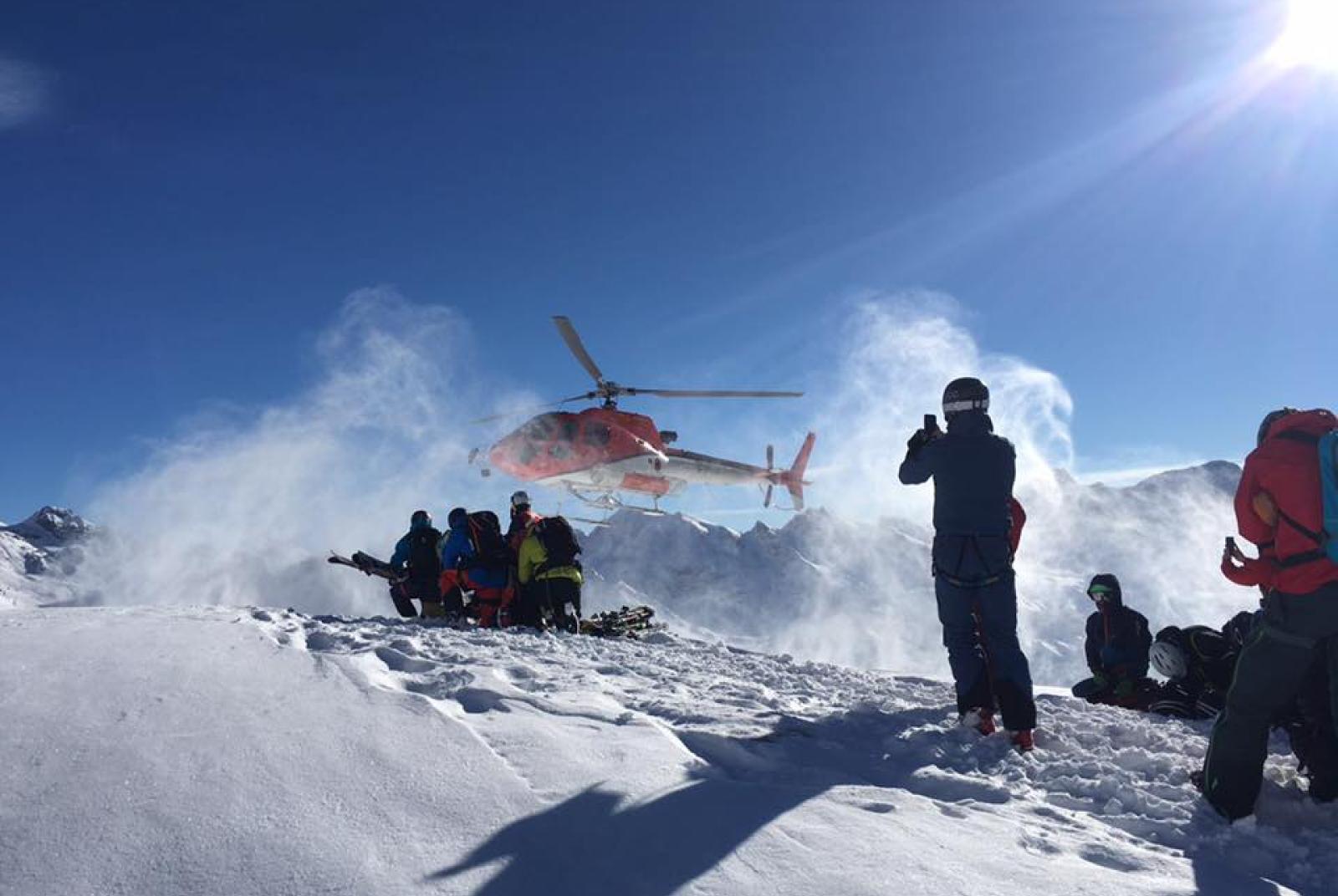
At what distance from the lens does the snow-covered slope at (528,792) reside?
6.92 ft

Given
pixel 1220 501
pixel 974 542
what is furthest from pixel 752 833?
pixel 1220 501

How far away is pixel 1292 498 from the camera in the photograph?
135 inches

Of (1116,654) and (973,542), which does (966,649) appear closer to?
(973,542)

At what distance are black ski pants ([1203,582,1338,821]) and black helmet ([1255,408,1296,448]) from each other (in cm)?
74

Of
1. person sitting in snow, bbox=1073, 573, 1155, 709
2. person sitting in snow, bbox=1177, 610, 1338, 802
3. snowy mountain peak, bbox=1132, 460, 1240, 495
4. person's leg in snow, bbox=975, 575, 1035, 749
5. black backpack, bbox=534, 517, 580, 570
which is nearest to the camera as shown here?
person's leg in snow, bbox=975, 575, 1035, 749

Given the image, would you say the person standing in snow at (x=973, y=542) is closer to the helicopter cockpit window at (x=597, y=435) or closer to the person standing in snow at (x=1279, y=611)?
the person standing in snow at (x=1279, y=611)

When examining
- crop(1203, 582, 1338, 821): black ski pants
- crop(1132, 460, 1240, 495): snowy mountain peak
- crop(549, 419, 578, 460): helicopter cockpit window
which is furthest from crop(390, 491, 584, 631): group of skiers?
crop(1132, 460, 1240, 495): snowy mountain peak

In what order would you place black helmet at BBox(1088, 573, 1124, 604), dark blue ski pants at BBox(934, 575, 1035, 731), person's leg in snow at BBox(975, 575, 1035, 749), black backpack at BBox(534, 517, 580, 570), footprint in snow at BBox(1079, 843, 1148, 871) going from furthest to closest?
black backpack at BBox(534, 517, 580, 570) < black helmet at BBox(1088, 573, 1124, 604) < dark blue ski pants at BBox(934, 575, 1035, 731) < person's leg in snow at BBox(975, 575, 1035, 749) < footprint in snow at BBox(1079, 843, 1148, 871)

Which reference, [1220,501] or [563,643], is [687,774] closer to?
[563,643]

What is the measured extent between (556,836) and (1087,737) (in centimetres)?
386

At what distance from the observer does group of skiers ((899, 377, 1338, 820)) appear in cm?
339

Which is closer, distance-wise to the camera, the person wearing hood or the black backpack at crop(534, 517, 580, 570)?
the black backpack at crop(534, 517, 580, 570)

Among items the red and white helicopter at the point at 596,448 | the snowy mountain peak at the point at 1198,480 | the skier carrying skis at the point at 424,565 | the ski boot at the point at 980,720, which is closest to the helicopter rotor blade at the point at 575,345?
the red and white helicopter at the point at 596,448

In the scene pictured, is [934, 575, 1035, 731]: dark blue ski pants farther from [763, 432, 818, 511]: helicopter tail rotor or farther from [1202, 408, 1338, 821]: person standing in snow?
[763, 432, 818, 511]: helicopter tail rotor
